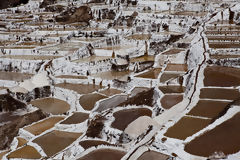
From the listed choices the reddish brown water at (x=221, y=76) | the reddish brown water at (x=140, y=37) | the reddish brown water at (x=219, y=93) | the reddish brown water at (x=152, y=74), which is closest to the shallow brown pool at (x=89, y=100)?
the reddish brown water at (x=152, y=74)

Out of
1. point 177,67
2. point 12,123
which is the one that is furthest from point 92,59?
point 12,123

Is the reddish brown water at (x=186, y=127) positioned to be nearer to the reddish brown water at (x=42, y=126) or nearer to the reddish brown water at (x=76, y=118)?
the reddish brown water at (x=76, y=118)

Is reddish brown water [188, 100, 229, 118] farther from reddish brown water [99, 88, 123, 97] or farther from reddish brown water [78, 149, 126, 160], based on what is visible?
reddish brown water [99, 88, 123, 97]

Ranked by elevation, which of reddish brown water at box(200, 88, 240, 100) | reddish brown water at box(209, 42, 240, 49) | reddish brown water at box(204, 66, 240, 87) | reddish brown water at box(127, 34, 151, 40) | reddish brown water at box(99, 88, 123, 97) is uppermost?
reddish brown water at box(209, 42, 240, 49)

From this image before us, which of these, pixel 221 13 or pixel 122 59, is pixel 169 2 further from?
pixel 122 59

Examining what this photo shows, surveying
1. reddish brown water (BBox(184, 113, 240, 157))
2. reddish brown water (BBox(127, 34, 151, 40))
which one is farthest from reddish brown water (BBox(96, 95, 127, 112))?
reddish brown water (BBox(127, 34, 151, 40))

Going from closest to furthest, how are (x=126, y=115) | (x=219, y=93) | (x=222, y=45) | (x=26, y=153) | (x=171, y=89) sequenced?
(x=219, y=93), (x=26, y=153), (x=126, y=115), (x=171, y=89), (x=222, y=45)

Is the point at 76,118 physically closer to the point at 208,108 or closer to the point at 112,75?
the point at 208,108
